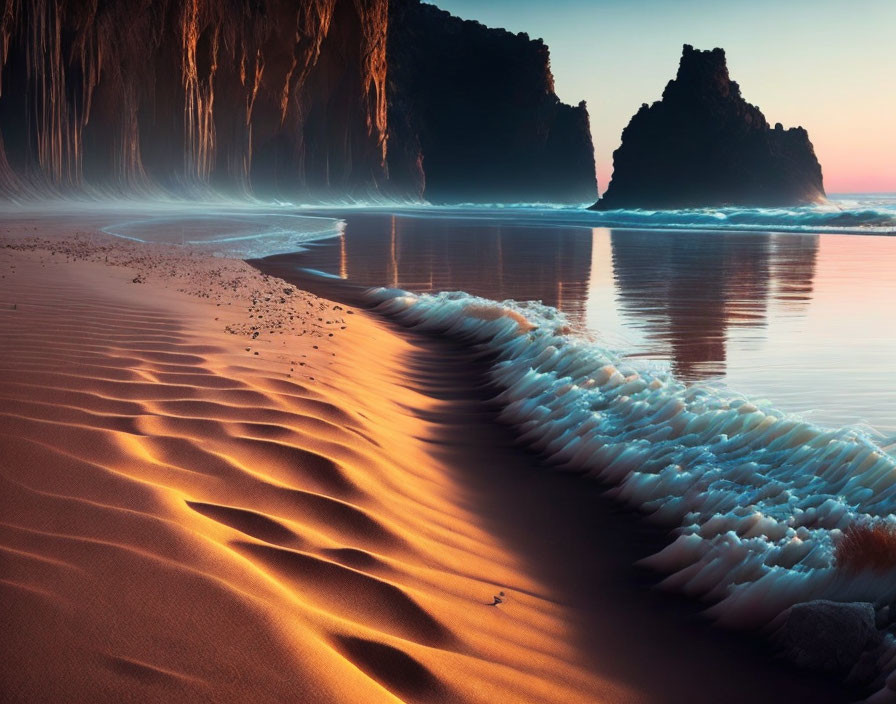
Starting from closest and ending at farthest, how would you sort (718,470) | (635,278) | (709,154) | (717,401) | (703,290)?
(718,470)
(717,401)
(703,290)
(635,278)
(709,154)

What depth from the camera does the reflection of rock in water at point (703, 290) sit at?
6621 mm

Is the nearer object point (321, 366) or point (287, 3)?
point (321, 366)

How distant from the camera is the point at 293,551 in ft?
7.32

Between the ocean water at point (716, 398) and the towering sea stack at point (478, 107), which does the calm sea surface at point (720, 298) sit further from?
the towering sea stack at point (478, 107)

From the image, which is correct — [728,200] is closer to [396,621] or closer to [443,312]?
[443,312]

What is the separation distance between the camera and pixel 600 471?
3844 millimetres

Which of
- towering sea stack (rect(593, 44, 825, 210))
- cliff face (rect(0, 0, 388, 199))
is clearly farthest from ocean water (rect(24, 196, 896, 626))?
towering sea stack (rect(593, 44, 825, 210))

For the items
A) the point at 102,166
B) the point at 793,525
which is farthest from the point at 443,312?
the point at 102,166

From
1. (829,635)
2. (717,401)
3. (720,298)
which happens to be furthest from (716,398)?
(720,298)

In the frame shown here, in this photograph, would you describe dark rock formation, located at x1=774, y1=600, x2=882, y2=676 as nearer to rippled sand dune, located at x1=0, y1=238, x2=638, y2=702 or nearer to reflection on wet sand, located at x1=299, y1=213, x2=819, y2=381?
rippled sand dune, located at x1=0, y1=238, x2=638, y2=702

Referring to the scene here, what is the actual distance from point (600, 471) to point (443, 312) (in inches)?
187

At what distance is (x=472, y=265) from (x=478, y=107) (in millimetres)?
135618

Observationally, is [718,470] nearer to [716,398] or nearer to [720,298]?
[716,398]

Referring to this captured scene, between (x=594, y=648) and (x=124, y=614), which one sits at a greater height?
(x=124, y=614)
